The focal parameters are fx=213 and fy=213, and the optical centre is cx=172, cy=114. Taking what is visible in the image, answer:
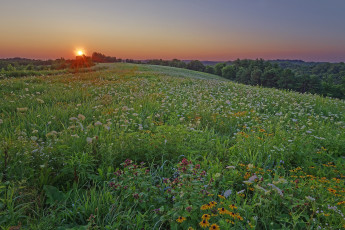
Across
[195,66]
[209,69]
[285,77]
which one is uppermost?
[195,66]

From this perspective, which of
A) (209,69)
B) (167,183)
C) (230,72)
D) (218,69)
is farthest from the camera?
A: (209,69)

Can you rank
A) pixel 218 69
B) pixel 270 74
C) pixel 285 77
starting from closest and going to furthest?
pixel 285 77 → pixel 270 74 → pixel 218 69

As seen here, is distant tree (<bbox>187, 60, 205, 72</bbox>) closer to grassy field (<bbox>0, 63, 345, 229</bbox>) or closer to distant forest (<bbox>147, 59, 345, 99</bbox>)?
distant forest (<bbox>147, 59, 345, 99</bbox>)

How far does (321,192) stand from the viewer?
2709 millimetres

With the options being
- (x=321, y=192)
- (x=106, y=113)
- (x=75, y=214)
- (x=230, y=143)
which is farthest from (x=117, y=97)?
(x=321, y=192)

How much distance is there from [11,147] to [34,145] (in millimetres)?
309

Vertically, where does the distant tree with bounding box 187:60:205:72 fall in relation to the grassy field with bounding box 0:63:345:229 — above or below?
above

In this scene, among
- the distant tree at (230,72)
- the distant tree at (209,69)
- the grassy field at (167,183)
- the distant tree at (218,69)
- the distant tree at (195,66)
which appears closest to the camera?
the grassy field at (167,183)

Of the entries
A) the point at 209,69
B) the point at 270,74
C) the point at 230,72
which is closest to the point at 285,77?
the point at 270,74

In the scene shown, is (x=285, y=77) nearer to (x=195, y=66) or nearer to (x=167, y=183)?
(x=195, y=66)

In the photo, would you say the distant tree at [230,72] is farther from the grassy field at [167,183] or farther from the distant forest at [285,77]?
the grassy field at [167,183]

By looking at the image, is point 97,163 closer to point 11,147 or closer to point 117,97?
point 11,147

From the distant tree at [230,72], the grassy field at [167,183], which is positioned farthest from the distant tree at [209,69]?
the grassy field at [167,183]

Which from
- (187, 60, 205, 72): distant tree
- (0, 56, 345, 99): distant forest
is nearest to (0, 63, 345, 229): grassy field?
(0, 56, 345, 99): distant forest
